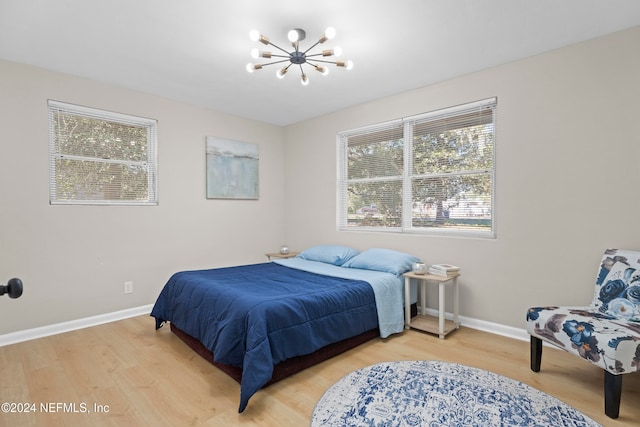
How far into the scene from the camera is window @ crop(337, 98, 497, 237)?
325 centimetres

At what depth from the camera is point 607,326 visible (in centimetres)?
196

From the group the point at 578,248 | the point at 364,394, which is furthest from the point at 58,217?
the point at 578,248

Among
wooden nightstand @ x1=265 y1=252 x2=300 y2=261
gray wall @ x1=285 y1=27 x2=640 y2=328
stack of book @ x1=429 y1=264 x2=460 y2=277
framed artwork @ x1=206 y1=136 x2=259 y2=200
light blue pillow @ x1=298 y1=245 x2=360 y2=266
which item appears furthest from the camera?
wooden nightstand @ x1=265 y1=252 x2=300 y2=261

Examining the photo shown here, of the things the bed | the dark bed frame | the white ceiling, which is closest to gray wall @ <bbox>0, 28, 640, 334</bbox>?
the white ceiling

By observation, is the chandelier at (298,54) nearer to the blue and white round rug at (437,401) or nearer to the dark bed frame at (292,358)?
the dark bed frame at (292,358)

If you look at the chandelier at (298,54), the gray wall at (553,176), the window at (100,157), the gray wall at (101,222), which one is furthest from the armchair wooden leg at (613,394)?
the window at (100,157)

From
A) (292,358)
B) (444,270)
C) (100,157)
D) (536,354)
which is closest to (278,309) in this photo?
(292,358)

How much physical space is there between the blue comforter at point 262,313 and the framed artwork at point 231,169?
4.88ft

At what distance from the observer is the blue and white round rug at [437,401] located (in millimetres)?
1804

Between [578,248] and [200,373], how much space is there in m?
3.16

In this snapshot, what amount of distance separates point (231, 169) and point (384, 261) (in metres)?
2.51

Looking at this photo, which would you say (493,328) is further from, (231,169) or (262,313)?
(231,169)

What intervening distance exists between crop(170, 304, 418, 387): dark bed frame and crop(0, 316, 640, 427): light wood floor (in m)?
0.05

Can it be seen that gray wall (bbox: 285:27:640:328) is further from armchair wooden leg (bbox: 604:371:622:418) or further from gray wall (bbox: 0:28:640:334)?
armchair wooden leg (bbox: 604:371:622:418)
